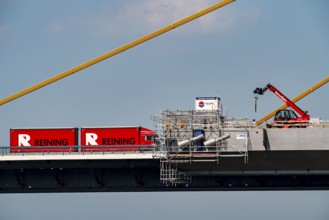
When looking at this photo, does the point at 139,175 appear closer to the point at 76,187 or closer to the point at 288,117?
the point at 76,187

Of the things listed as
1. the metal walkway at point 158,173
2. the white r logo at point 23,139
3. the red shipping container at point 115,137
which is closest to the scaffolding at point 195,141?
the metal walkway at point 158,173

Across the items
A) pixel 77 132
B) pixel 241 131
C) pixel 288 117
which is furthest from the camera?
pixel 77 132

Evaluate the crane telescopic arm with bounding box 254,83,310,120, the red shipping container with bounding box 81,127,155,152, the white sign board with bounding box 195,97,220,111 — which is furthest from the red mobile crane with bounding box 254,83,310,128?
the red shipping container with bounding box 81,127,155,152

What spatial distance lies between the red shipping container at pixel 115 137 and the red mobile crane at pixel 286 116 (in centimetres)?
1429

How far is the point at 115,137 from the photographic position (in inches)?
4203

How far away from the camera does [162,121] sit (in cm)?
9831

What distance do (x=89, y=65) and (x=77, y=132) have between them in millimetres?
24367

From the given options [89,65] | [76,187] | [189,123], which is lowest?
[76,187]

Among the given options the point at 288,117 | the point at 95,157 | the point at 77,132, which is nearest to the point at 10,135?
the point at 77,132

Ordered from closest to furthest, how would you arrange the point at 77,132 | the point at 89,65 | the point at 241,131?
1. the point at 241,131
2. the point at 77,132
3. the point at 89,65

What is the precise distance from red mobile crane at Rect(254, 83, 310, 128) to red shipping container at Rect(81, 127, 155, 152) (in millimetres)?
14287

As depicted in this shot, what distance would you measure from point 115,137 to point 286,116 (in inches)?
795

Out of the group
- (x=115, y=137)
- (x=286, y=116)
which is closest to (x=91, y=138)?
(x=115, y=137)

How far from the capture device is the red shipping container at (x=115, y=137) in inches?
4109
